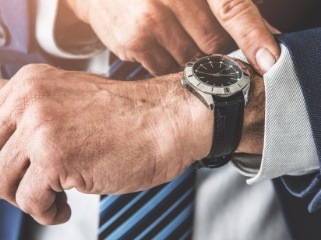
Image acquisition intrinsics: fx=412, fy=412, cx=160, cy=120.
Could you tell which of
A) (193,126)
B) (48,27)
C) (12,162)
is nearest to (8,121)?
(12,162)

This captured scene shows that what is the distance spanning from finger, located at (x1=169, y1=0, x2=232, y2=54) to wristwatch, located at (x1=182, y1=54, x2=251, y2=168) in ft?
0.33

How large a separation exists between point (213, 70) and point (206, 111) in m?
0.06

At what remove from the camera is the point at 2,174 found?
51cm

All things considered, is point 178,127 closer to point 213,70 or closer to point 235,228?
point 213,70

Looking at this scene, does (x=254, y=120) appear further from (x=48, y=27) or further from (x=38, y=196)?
(x=48, y=27)

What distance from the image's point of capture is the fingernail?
1.71ft

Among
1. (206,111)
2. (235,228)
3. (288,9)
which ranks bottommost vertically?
(235,228)

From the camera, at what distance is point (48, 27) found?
2.58ft

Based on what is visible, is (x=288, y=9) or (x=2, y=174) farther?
(x=288, y=9)

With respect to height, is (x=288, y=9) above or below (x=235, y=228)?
above

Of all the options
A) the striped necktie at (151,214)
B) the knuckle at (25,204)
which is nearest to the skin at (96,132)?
the knuckle at (25,204)

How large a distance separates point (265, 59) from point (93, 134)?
23 cm

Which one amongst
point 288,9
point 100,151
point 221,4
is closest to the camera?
point 100,151

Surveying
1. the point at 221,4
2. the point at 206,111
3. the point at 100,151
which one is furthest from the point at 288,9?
the point at 100,151
